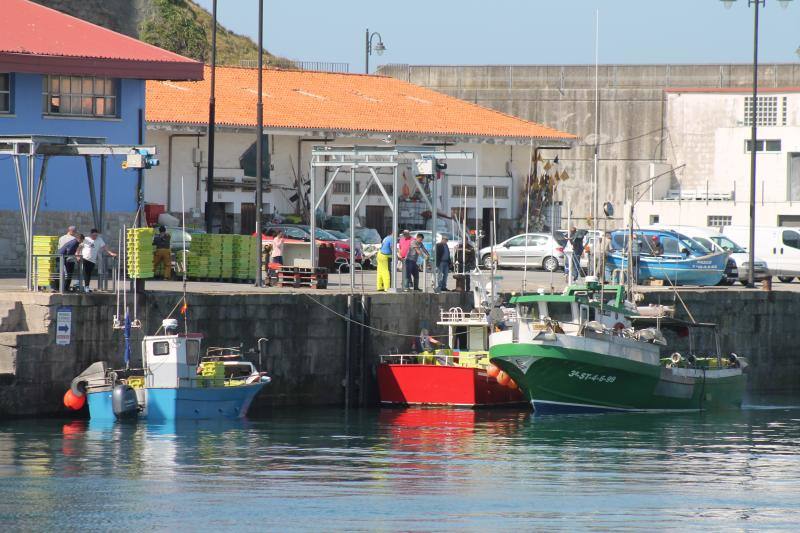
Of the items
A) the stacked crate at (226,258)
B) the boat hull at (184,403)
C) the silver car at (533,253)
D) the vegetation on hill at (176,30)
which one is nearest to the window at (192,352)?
the boat hull at (184,403)

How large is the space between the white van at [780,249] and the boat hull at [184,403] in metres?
23.7

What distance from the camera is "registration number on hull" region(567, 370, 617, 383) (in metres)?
32.5

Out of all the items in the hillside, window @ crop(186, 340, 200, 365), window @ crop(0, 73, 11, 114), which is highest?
the hillside

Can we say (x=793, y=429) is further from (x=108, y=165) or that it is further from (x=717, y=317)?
(x=108, y=165)

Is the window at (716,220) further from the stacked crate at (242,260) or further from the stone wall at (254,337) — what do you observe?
the stacked crate at (242,260)

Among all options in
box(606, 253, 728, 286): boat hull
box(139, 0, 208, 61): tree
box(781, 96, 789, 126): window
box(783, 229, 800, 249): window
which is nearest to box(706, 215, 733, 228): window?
box(781, 96, 789, 126): window

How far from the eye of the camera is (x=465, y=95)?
71.5m

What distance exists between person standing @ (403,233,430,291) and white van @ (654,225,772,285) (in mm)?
11762

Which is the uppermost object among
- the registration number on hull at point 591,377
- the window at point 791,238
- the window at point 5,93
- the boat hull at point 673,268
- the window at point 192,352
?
the window at point 5,93

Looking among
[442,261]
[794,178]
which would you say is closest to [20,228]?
[442,261]

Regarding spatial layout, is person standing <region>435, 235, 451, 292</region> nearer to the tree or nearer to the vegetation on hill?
the tree

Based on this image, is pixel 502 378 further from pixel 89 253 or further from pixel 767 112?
pixel 767 112

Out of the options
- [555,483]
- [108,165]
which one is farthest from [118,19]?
[555,483]

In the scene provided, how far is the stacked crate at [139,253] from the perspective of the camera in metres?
30.1
